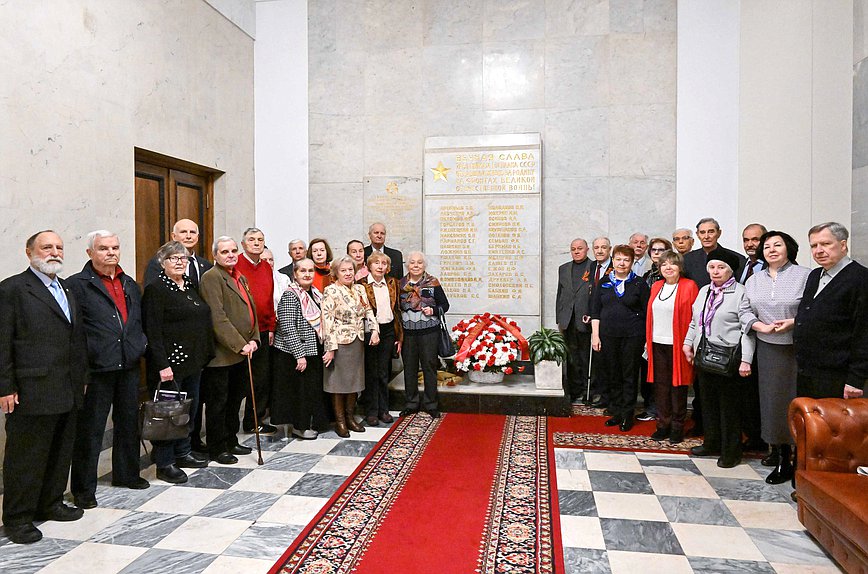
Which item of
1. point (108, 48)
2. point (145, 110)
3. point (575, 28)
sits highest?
point (575, 28)

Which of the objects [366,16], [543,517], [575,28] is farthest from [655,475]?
[366,16]

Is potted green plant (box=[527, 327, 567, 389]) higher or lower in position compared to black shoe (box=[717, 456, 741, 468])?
higher

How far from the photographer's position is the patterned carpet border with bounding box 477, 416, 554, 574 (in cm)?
264

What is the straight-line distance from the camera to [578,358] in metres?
5.84

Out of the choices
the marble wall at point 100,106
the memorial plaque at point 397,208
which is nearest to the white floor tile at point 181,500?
the marble wall at point 100,106

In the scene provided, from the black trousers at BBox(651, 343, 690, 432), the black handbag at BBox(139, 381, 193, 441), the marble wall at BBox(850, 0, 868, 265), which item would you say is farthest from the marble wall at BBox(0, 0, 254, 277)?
the marble wall at BBox(850, 0, 868, 265)

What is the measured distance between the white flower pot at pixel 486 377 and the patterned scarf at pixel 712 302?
2.11 m

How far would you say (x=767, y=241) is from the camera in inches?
142

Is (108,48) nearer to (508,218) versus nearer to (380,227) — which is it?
(380,227)

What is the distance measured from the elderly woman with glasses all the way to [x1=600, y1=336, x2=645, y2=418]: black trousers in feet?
10.5

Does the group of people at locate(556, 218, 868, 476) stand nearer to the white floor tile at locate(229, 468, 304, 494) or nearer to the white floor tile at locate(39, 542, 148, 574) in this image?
the white floor tile at locate(229, 468, 304, 494)

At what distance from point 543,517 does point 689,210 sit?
14.8 ft

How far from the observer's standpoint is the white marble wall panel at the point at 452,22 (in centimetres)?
682

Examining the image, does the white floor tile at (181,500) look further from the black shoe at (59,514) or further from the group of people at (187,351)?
the black shoe at (59,514)
